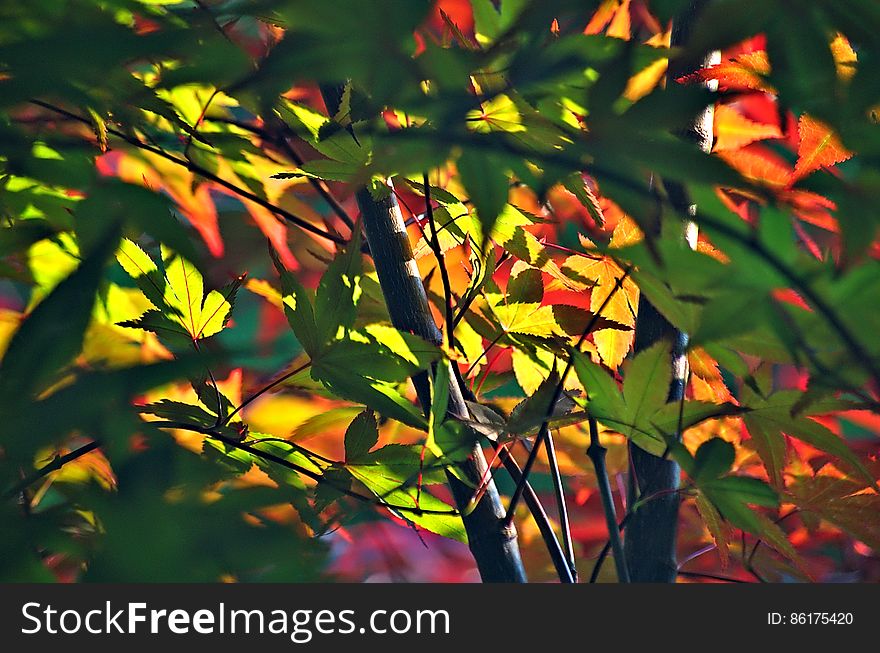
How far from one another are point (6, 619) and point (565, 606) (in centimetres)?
18

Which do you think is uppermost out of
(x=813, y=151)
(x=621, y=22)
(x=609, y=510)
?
(x=621, y=22)

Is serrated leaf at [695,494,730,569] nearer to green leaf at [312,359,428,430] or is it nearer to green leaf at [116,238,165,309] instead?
green leaf at [312,359,428,430]

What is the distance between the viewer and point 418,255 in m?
0.34

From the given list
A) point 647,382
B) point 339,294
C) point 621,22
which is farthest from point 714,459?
point 621,22

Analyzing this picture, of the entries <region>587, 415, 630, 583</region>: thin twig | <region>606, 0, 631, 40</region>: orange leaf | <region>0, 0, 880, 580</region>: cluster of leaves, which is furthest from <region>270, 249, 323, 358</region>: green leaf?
<region>606, 0, 631, 40</region>: orange leaf

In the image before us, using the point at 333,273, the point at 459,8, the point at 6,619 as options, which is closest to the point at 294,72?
the point at 333,273

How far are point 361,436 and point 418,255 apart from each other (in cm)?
9

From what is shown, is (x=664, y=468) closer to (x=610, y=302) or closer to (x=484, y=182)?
(x=610, y=302)

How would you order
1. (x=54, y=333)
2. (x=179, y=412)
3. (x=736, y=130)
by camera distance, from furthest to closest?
(x=736, y=130) < (x=179, y=412) < (x=54, y=333)

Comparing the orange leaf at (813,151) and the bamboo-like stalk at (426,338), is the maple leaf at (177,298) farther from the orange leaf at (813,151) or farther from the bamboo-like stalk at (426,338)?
the orange leaf at (813,151)

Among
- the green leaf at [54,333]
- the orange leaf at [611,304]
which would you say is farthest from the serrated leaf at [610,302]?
the green leaf at [54,333]

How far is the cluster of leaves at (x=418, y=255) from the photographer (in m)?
0.18

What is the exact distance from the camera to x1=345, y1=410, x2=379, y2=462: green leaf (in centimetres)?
29

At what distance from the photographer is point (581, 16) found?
0.80ft
